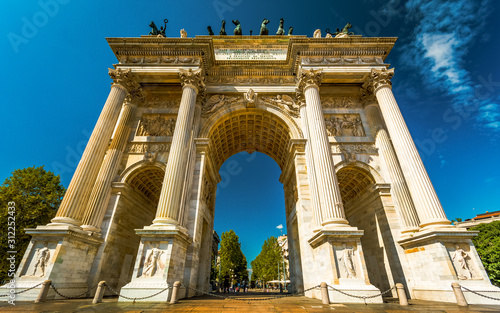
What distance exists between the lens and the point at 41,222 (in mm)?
21156

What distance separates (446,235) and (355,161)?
6388 mm

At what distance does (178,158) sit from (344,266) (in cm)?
1042

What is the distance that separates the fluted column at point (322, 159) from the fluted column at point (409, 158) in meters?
4.31

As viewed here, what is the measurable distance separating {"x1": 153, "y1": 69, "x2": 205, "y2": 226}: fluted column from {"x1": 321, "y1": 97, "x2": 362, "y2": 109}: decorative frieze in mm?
10332

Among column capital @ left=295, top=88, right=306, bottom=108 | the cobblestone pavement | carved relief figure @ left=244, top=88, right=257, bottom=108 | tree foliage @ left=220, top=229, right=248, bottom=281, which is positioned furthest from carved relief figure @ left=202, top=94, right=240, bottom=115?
tree foliage @ left=220, top=229, right=248, bottom=281

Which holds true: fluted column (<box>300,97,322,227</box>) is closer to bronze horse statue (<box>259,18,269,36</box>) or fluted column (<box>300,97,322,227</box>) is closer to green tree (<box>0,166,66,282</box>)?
bronze horse statue (<box>259,18,269,36</box>)

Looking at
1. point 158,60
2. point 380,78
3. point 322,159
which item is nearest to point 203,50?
point 158,60

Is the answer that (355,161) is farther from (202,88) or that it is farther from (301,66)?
(202,88)

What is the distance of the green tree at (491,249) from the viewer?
104 feet

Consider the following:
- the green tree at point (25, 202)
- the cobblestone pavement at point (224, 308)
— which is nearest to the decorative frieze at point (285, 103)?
the cobblestone pavement at point (224, 308)

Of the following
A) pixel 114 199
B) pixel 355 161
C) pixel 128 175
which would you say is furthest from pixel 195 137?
pixel 355 161

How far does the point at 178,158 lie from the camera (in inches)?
508

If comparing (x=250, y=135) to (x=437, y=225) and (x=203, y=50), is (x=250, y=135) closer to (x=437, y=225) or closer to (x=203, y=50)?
(x=203, y=50)

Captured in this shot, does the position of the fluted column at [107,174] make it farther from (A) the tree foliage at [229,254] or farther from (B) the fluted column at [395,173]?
(A) the tree foliage at [229,254]
